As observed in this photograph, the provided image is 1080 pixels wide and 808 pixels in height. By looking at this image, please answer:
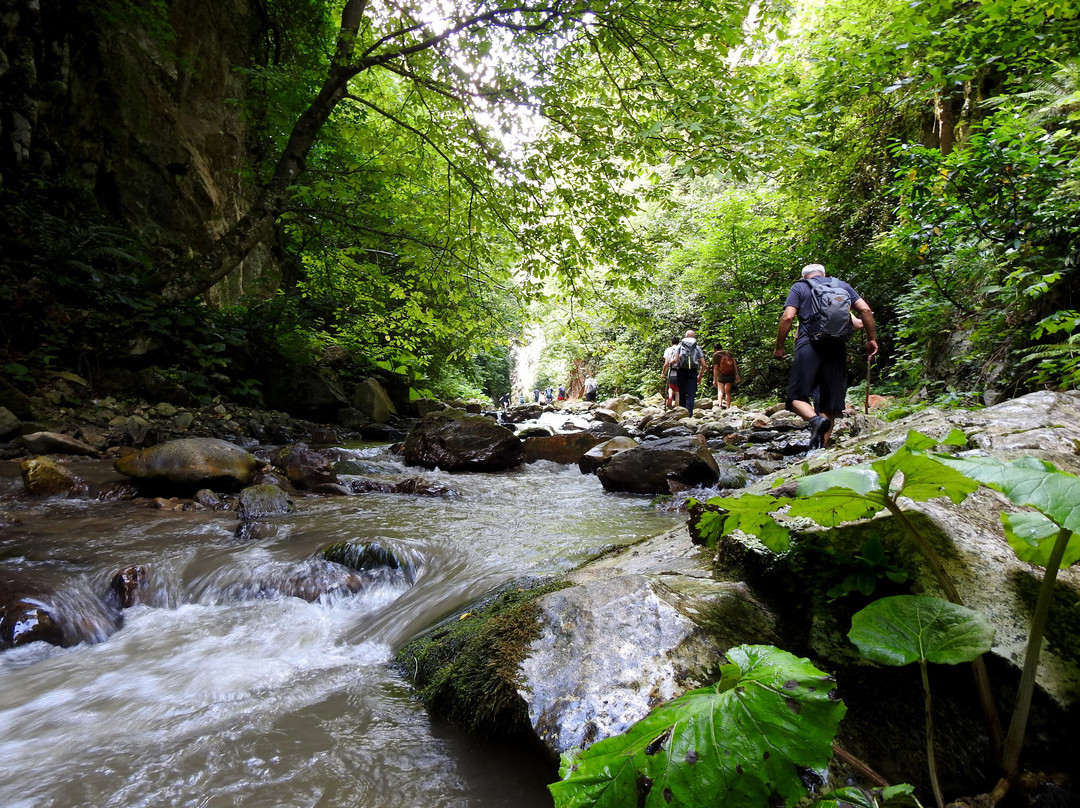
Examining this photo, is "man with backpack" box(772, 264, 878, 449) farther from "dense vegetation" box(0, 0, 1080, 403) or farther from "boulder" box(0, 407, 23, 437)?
"boulder" box(0, 407, 23, 437)

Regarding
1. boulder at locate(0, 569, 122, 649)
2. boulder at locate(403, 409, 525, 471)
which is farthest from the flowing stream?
boulder at locate(403, 409, 525, 471)

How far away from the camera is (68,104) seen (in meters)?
8.38

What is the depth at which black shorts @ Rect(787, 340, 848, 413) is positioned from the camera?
5449 millimetres

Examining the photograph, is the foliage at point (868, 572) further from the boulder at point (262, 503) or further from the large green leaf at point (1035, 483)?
the boulder at point (262, 503)

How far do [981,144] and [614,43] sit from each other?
416cm

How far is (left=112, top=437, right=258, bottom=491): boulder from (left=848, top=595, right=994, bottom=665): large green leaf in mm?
6053

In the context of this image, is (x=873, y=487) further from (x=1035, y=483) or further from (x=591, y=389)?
(x=591, y=389)

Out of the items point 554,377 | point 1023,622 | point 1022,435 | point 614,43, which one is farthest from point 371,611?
point 554,377

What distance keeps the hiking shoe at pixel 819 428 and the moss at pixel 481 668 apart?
475 centimetres

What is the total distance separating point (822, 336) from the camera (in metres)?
5.32

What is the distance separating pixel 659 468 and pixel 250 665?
491cm

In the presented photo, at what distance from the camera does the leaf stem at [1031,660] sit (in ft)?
2.91

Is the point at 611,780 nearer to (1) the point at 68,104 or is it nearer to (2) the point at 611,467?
(2) the point at 611,467

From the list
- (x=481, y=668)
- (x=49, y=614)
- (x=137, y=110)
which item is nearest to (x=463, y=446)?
(x=49, y=614)
